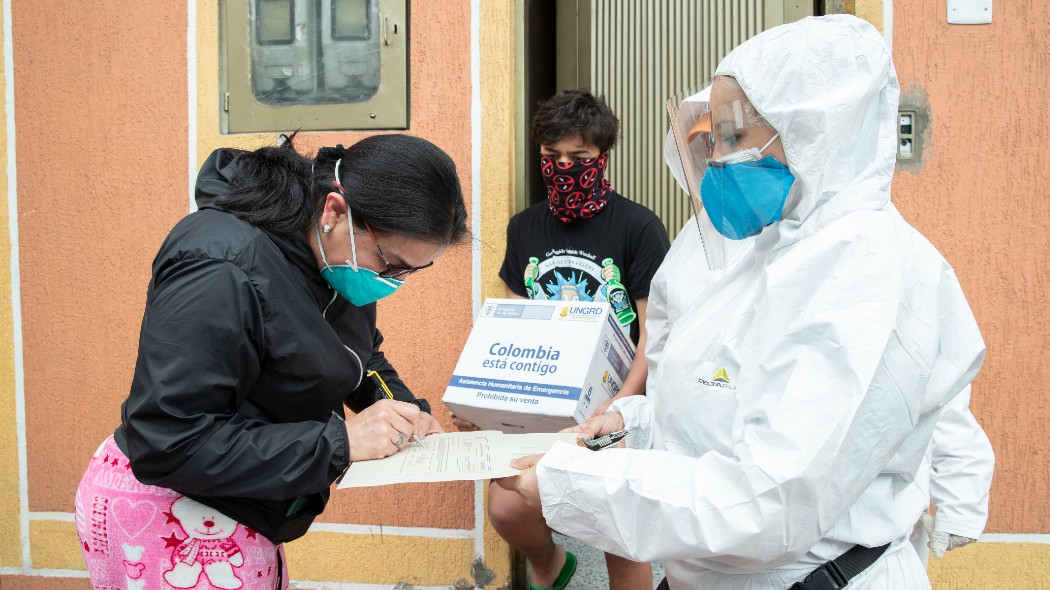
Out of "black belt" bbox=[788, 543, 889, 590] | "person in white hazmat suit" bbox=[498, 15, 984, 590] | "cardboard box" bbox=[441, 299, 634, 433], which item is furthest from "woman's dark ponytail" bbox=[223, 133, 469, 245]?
"black belt" bbox=[788, 543, 889, 590]

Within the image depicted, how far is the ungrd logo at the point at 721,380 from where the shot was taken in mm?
1509

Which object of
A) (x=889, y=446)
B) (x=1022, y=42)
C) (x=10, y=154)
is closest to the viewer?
(x=889, y=446)

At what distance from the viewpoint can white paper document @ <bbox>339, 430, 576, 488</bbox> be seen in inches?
62.4

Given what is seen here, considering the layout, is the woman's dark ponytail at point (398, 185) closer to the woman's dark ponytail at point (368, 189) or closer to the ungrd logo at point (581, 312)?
the woman's dark ponytail at point (368, 189)

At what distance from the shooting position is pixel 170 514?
172cm

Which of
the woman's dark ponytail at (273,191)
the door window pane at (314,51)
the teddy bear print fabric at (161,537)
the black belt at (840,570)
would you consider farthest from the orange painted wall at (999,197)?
the teddy bear print fabric at (161,537)

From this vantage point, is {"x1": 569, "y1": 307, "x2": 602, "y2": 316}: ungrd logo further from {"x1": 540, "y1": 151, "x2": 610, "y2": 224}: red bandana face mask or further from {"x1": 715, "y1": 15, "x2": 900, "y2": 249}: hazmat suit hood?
{"x1": 715, "y1": 15, "x2": 900, "y2": 249}: hazmat suit hood

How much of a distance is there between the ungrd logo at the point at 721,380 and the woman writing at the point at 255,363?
2.28ft

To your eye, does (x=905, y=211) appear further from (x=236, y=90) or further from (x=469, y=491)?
(x=236, y=90)

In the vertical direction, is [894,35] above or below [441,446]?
above

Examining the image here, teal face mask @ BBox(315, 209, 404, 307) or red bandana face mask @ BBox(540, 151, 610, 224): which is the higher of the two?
red bandana face mask @ BBox(540, 151, 610, 224)

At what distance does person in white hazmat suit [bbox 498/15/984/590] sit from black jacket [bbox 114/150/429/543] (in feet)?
1.59

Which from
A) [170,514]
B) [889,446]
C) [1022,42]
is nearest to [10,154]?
[170,514]

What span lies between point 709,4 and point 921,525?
2.64 metres
